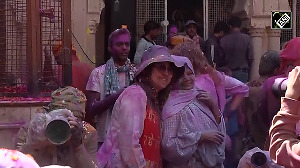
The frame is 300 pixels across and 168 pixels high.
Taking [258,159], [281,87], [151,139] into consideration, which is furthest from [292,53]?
[151,139]

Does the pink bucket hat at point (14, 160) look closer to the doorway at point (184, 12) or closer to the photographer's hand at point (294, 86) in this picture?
the photographer's hand at point (294, 86)

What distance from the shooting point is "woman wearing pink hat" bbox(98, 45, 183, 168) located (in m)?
4.14

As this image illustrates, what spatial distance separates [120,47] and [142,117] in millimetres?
1653

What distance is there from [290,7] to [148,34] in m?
3.65

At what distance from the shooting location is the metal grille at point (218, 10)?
38.7 ft

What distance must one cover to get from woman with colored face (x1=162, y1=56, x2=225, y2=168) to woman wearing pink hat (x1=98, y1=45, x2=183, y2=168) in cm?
9

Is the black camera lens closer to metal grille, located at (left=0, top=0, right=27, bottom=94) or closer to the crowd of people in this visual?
the crowd of people

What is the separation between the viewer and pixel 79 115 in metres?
3.66

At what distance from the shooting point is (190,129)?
4.54m

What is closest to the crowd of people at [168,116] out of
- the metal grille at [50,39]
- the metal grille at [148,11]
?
the metal grille at [50,39]

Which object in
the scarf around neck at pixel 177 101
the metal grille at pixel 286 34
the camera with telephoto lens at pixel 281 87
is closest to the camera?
the camera with telephoto lens at pixel 281 87

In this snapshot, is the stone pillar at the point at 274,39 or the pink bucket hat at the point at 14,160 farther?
the stone pillar at the point at 274,39

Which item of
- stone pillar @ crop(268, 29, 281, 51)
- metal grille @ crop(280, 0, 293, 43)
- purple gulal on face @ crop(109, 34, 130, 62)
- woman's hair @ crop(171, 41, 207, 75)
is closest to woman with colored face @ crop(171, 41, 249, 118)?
woman's hair @ crop(171, 41, 207, 75)

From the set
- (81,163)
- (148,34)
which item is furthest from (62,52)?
(148,34)
